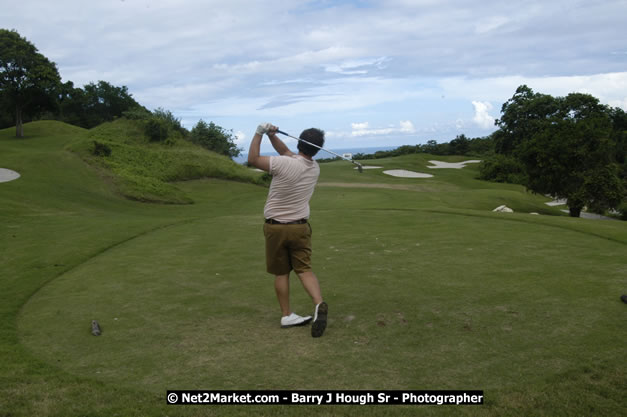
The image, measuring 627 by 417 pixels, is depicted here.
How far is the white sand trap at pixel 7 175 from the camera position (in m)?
21.6

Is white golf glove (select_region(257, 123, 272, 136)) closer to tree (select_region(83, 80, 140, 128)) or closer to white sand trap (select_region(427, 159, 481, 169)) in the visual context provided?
white sand trap (select_region(427, 159, 481, 169))

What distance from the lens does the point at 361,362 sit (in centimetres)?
427

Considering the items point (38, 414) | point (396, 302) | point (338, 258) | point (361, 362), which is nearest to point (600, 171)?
point (338, 258)

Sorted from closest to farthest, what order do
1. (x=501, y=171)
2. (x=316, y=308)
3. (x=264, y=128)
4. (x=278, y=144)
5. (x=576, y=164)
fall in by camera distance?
1. (x=316, y=308)
2. (x=264, y=128)
3. (x=278, y=144)
4. (x=576, y=164)
5. (x=501, y=171)

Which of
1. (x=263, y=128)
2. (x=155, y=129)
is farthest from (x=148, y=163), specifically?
(x=263, y=128)

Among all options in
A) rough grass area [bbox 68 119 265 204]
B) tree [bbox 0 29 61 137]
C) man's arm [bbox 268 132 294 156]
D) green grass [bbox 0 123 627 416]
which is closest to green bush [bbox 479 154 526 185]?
rough grass area [bbox 68 119 265 204]

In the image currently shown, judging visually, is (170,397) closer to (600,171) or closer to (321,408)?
(321,408)

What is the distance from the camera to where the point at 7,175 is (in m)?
22.2

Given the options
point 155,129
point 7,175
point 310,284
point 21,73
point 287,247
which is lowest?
point 310,284

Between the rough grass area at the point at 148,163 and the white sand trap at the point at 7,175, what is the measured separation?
445 centimetres

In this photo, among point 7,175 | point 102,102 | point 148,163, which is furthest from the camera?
point 102,102

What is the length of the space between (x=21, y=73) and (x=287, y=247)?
41.2 metres

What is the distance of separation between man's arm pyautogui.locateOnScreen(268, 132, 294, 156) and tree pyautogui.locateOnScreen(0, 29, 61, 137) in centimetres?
3948

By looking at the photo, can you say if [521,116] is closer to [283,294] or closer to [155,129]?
[155,129]
